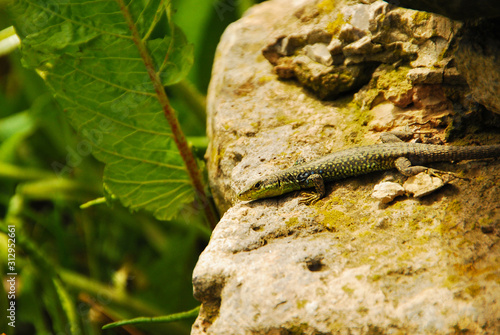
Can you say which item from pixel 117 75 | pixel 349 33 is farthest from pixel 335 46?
pixel 117 75

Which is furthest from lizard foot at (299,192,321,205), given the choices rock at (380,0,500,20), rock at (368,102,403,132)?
rock at (380,0,500,20)

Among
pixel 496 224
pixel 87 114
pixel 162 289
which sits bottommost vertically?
pixel 162 289

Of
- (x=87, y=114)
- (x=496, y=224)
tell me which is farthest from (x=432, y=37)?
(x=87, y=114)

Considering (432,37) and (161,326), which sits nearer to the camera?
(432,37)

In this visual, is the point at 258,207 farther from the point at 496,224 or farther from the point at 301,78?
the point at 496,224

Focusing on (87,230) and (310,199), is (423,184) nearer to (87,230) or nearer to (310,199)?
(310,199)

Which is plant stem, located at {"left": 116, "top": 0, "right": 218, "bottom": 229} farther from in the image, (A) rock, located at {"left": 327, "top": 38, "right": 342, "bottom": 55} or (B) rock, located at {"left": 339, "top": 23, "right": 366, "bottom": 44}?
(B) rock, located at {"left": 339, "top": 23, "right": 366, "bottom": 44}

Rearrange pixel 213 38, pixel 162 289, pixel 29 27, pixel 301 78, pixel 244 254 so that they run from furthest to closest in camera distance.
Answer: pixel 213 38
pixel 162 289
pixel 301 78
pixel 29 27
pixel 244 254
